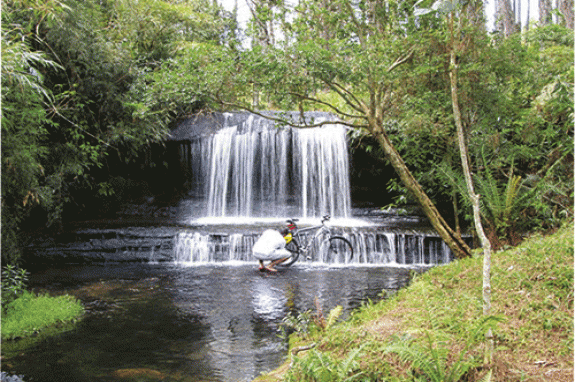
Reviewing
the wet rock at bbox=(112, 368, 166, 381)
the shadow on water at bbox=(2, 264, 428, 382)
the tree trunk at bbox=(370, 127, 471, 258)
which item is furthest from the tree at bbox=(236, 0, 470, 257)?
the wet rock at bbox=(112, 368, 166, 381)

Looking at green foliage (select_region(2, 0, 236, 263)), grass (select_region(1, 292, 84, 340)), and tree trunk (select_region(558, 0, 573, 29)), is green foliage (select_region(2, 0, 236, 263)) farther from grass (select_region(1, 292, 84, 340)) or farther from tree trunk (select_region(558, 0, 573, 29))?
tree trunk (select_region(558, 0, 573, 29))

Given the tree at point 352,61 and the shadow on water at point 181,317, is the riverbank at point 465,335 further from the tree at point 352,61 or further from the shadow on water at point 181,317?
the tree at point 352,61

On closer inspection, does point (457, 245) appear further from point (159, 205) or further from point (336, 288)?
point (159, 205)

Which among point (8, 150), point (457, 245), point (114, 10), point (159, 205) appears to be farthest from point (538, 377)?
point (114, 10)

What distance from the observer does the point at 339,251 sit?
34.6 ft

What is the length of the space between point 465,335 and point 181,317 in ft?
13.8

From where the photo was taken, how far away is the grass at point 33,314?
17.8 feet

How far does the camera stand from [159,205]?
52.7 feet

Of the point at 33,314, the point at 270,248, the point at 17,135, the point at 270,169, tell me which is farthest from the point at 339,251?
the point at 17,135

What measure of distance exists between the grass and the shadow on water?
0.73ft

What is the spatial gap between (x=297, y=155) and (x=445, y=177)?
27.9 ft

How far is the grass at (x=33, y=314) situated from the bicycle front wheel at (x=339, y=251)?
5.75m

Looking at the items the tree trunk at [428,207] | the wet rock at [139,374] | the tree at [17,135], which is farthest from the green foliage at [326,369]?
the tree at [17,135]

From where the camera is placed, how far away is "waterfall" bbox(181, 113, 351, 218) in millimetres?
15430
